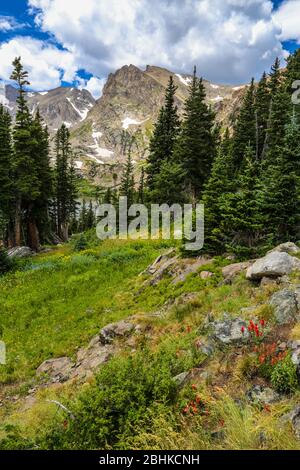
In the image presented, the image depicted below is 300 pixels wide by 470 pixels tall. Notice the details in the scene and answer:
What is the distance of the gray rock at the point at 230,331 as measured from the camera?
7816 millimetres

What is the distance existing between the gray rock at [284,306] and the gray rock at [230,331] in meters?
0.89

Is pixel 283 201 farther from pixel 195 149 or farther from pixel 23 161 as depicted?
pixel 23 161

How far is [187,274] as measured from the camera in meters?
16.4

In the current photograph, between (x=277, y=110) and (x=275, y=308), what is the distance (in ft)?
110

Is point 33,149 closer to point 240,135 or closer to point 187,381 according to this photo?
point 240,135

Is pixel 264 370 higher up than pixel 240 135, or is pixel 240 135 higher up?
pixel 240 135

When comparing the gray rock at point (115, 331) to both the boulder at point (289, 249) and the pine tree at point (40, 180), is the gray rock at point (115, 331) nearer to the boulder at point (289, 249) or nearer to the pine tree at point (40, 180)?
the boulder at point (289, 249)

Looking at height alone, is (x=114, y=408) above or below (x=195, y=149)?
below

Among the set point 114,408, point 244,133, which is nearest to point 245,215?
point 114,408

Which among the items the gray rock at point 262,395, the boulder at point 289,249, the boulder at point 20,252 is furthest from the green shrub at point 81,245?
the gray rock at point 262,395

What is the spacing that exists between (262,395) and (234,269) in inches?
326

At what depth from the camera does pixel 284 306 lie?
8.41m

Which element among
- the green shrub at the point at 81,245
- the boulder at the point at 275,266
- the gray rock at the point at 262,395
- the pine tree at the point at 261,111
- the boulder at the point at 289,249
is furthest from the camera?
the pine tree at the point at 261,111
